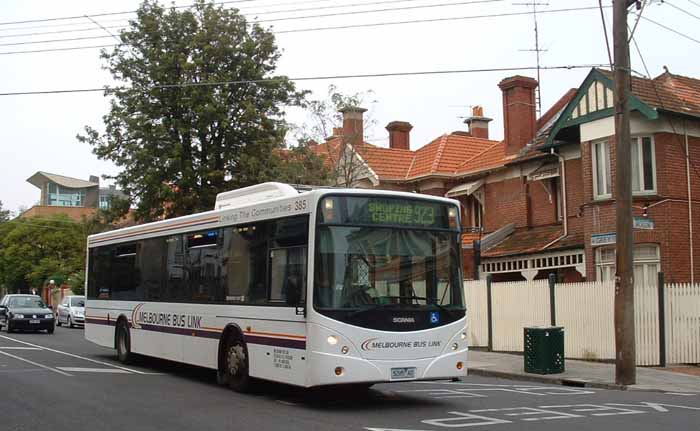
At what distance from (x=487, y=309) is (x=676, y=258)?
5.31 m

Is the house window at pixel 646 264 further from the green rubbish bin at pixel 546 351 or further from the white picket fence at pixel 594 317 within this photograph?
the green rubbish bin at pixel 546 351

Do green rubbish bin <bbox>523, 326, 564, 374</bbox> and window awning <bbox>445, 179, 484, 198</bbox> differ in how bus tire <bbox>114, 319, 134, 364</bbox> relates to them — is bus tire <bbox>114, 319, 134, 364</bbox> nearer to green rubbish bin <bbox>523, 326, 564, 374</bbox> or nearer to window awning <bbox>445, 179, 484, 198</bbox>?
green rubbish bin <bbox>523, 326, 564, 374</bbox>

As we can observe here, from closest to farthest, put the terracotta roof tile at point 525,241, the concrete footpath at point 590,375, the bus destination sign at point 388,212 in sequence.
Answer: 1. the bus destination sign at point 388,212
2. the concrete footpath at point 590,375
3. the terracotta roof tile at point 525,241

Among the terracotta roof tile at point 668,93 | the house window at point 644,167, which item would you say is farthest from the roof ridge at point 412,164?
the house window at point 644,167

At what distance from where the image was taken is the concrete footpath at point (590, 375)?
15.6 m

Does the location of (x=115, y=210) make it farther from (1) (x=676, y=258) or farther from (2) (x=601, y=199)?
(1) (x=676, y=258)

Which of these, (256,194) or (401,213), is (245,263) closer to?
(256,194)

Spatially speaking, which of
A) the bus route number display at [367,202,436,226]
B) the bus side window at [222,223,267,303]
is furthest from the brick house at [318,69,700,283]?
the bus side window at [222,223,267,303]

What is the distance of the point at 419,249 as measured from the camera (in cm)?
1184

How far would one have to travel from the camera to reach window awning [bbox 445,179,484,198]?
32.2 metres

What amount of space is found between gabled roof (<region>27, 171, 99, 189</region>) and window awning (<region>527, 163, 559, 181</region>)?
3153 inches

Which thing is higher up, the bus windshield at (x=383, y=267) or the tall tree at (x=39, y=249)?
the tall tree at (x=39, y=249)

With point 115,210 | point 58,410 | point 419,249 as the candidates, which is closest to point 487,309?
point 419,249

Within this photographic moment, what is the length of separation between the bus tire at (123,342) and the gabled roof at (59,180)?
8456 centimetres
